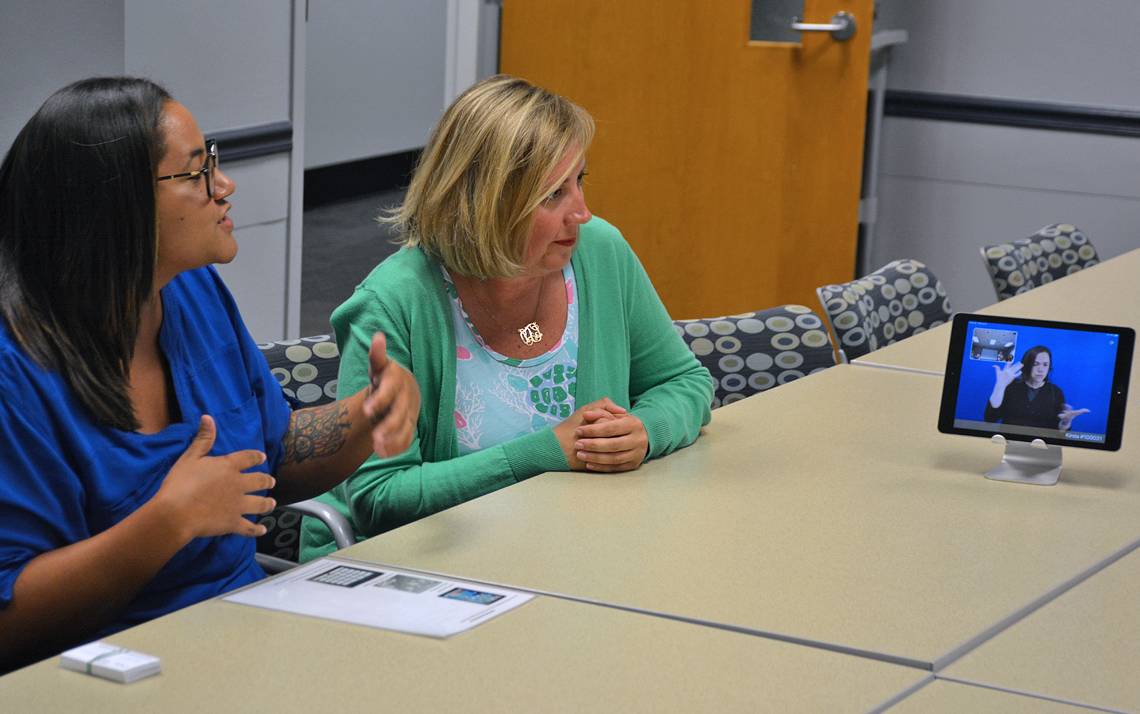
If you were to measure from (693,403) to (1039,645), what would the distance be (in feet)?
2.82

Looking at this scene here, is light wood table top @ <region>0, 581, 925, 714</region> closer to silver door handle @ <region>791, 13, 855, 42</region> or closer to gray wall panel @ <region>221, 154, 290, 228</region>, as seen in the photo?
gray wall panel @ <region>221, 154, 290, 228</region>

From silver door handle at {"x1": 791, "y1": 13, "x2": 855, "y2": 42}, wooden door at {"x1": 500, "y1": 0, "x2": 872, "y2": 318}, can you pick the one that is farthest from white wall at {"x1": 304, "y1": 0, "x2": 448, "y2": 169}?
silver door handle at {"x1": 791, "y1": 13, "x2": 855, "y2": 42}

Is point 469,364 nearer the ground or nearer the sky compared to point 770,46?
nearer the ground

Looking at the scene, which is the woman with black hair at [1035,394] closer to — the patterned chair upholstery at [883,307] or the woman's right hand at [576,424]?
the woman's right hand at [576,424]

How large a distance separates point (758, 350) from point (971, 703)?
1506mm

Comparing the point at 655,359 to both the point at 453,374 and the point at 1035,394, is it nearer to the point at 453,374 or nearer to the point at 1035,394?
the point at 453,374

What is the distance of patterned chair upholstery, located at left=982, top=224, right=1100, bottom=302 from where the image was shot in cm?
398

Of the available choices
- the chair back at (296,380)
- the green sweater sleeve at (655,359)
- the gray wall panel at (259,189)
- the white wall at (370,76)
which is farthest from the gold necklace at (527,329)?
the white wall at (370,76)

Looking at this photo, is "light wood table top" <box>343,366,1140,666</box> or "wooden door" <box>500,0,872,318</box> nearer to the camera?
"light wood table top" <box>343,366,1140,666</box>

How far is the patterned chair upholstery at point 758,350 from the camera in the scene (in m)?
2.92

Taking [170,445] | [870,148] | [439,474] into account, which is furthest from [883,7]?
[170,445]

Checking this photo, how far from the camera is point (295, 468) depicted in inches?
86.0

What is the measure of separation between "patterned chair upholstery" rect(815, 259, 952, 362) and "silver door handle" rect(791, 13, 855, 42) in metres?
1.60

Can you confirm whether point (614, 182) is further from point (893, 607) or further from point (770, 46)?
point (893, 607)
